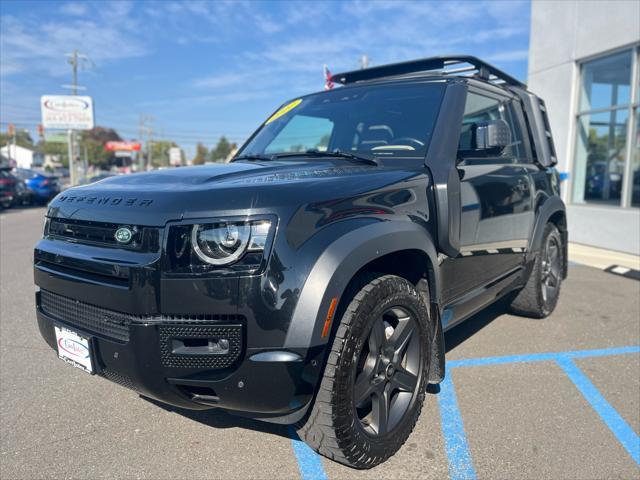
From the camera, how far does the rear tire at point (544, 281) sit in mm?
4453

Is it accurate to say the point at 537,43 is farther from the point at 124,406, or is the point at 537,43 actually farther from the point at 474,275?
the point at 124,406

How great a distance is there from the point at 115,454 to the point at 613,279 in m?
6.40

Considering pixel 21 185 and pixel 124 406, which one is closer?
pixel 124 406

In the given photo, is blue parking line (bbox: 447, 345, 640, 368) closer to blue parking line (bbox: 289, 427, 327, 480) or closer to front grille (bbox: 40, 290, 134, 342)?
blue parking line (bbox: 289, 427, 327, 480)

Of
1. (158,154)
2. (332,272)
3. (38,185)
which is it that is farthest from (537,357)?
(158,154)

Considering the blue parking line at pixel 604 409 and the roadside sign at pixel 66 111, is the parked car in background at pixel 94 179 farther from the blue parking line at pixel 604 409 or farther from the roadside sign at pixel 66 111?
the roadside sign at pixel 66 111

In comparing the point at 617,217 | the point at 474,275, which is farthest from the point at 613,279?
the point at 474,275

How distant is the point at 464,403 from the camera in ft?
10.2

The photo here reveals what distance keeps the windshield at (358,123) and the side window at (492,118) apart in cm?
27

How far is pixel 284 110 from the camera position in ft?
13.2

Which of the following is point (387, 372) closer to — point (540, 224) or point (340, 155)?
point (340, 155)

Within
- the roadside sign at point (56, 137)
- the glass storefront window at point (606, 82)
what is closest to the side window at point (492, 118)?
the glass storefront window at point (606, 82)

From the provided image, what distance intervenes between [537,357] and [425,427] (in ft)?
4.92

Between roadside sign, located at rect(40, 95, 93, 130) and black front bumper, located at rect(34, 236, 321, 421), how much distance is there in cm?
4785
